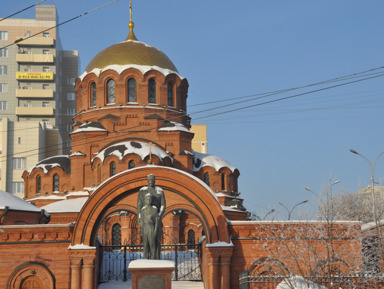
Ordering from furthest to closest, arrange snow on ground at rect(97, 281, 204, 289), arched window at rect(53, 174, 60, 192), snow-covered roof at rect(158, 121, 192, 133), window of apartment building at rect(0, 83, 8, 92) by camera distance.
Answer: window of apartment building at rect(0, 83, 8, 92) < arched window at rect(53, 174, 60, 192) < snow-covered roof at rect(158, 121, 192, 133) < snow on ground at rect(97, 281, 204, 289)

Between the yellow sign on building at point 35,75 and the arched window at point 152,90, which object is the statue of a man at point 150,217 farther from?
the yellow sign on building at point 35,75

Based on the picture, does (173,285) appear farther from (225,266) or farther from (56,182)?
(56,182)

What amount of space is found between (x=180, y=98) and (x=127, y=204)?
1356 centimetres

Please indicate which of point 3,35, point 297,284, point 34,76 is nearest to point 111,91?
point 297,284

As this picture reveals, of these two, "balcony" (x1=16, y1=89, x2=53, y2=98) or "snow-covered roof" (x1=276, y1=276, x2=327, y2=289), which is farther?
"balcony" (x1=16, y1=89, x2=53, y2=98)

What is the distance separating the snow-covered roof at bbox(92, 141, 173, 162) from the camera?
33.8m

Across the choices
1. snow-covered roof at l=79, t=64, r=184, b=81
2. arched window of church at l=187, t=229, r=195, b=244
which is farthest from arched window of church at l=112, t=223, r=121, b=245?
snow-covered roof at l=79, t=64, r=184, b=81

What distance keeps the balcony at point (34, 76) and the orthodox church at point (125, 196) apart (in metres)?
30.8

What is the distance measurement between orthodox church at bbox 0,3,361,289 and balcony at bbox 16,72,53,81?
30835 mm

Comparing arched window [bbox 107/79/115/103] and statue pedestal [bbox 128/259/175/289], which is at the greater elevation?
arched window [bbox 107/79/115/103]

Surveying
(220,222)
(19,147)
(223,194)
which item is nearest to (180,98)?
(223,194)

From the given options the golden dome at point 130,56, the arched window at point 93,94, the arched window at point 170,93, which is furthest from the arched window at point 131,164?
the golden dome at point 130,56

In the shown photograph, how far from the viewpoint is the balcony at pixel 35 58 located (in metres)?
69.8

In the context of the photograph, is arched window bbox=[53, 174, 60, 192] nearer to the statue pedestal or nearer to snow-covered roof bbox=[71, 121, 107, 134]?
snow-covered roof bbox=[71, 121, 107, 134]
